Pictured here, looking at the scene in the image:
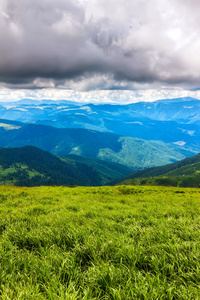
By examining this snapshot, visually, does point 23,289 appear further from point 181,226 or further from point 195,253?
point 181,226

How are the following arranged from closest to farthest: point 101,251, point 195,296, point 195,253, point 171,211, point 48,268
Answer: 1. point 195,296
2. point 48,268
3. point 195,253
4. point 101,251
5. point 171,211

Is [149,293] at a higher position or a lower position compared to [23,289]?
higher

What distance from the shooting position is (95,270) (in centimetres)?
388

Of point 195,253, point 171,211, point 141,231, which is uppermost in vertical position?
point 195,253

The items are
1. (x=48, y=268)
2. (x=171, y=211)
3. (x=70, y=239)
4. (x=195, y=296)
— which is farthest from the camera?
(x=171, y=211)

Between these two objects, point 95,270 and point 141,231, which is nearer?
point 95,270

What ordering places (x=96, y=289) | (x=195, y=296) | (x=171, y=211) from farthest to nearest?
(x=171, y=211) → (x=96, y=289) → (x=195, y=296)

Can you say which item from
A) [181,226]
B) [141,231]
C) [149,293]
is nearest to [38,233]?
[141,231]

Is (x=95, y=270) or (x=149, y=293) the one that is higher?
(x=149, y=293)

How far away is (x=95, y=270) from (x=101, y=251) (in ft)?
2.85

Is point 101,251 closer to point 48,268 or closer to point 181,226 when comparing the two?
point 48,268

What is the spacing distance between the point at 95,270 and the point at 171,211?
7328 millimetres

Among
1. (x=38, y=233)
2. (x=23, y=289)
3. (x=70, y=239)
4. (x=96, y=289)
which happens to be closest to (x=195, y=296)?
(x=96, y=289)

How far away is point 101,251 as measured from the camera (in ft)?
15.5
